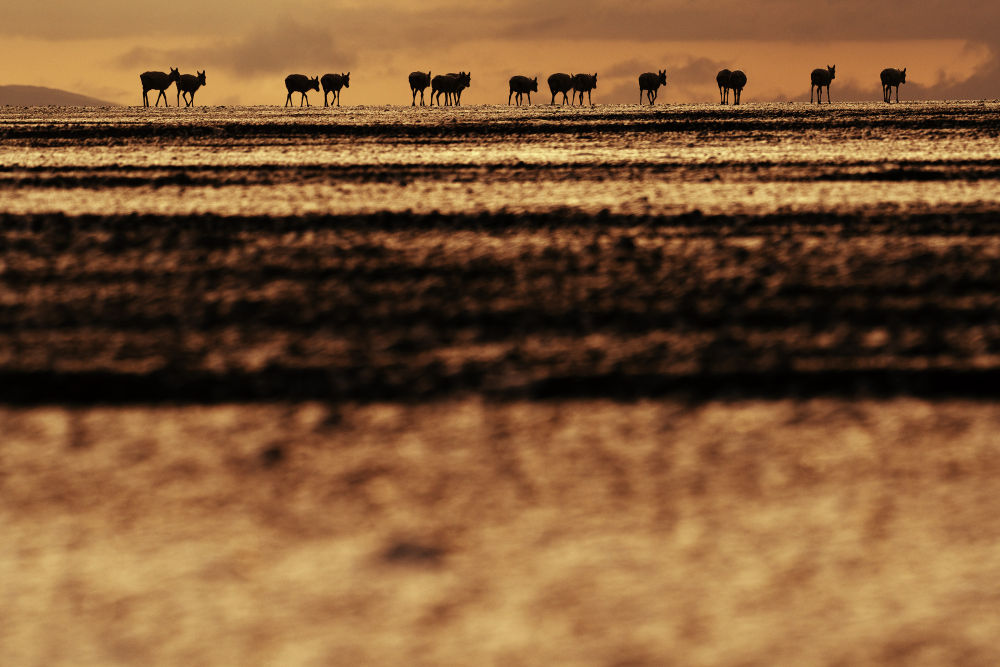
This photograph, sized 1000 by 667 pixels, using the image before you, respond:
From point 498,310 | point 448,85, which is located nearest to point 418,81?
point 448,85

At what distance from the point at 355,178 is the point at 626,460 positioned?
4236mm

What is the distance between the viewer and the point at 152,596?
3.39 ft

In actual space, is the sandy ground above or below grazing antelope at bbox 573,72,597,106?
below

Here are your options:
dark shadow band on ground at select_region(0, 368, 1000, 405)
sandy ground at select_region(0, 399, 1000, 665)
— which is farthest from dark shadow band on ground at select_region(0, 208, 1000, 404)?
sandy ground at select_region(0, 399, 1000, 665)

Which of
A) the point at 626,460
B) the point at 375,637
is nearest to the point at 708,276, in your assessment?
the point at 626,460

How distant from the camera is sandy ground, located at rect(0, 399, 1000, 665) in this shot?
95 cm

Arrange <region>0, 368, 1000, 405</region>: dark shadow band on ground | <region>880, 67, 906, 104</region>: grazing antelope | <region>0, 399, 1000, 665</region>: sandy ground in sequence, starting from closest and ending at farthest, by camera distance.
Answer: <region>0, 399, 1000, 665</region>: sandy ground < <region>0, 368, 1000, 405</region>: dark shadow band on ground < <region>880, 67, 906, 104</region>: grazing antelope

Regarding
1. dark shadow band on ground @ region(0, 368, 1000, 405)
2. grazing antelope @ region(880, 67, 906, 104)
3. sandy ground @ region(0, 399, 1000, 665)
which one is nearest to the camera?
sandy ground @ region(0, 399, 1000, 665)

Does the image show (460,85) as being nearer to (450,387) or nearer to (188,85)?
(188,85)

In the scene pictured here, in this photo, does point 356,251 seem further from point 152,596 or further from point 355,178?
point 355,178

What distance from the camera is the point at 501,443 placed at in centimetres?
147

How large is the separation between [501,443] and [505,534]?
0.32 m

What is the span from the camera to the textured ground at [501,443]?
0.99 m

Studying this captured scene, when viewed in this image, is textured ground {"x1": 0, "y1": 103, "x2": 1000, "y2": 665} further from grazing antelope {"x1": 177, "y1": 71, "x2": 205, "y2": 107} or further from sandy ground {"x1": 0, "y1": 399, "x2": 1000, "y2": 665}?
grazing antelope {"x1": 177, "y1": 71, "x2": 205, "y2": 107}
